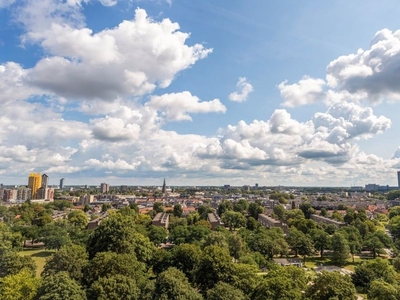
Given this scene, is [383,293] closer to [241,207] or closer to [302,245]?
[302,245]

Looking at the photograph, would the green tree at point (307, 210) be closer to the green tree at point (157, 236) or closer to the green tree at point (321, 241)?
the green tree at point (321, 241)

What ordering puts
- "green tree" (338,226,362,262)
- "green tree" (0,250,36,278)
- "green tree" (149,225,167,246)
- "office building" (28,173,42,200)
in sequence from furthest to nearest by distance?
"office building" (28,173,42,200) < "green tree" (149,225,167,246) < "green tree" (338,226,362,262) < "green tree" (0,250,36,278)

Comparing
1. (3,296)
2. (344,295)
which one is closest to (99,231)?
(3,296)

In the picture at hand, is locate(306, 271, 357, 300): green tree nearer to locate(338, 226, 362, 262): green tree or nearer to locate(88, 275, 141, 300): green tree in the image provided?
locate(88, 275, 141, 300): green tree

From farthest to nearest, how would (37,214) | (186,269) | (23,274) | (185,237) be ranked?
(37,214)
(185,237)
(186,269)
(23,274)

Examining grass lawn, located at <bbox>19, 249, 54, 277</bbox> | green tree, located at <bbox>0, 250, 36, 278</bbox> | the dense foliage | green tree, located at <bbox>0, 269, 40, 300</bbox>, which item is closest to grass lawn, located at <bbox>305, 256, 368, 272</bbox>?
the dense foliage

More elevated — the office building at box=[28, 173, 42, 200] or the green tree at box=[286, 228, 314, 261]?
the office building at box=[28, 173, 42, 200]

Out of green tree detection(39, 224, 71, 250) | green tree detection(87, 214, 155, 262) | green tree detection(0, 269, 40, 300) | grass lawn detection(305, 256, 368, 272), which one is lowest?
grass lawn detection(305, 256, 368, 272)

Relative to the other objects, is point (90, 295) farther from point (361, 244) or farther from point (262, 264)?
point (361, 244)
